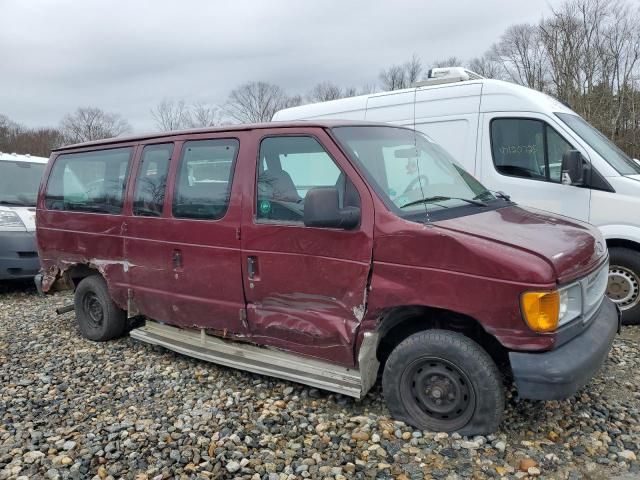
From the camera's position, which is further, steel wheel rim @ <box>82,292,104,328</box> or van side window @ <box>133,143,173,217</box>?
steel wheel rim @ <box>82,292,104,328</box>

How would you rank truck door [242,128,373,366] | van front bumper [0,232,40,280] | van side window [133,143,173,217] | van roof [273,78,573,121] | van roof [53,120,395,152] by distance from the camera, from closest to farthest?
truck door [242,128,373,366] → van roof [53,120,395,152] → van side window [133,143,173,217] → van roof [273,78,573,121] → van front bumper [0,232,40,280]

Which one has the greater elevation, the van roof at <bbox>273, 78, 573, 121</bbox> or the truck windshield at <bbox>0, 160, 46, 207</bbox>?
the van roof at <bbox>273, 78, 573, 121</bbox>

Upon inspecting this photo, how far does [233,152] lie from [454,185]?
1.69 metres

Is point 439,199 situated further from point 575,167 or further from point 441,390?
point 575,167

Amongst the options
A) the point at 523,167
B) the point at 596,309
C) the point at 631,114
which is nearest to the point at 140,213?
the point at 596,309

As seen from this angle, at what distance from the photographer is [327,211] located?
3.10 m

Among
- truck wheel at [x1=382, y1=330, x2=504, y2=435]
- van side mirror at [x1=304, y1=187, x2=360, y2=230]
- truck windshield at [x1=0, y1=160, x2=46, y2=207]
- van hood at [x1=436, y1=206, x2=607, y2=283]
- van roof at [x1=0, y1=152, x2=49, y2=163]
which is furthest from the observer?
van roof at [x1=0, y1=152, x2=49, y2=163]

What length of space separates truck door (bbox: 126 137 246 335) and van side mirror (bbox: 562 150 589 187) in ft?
11.1

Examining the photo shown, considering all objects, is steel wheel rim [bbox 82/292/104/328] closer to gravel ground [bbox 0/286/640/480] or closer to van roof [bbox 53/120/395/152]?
gravel ground [bbox 0/286/640/480]

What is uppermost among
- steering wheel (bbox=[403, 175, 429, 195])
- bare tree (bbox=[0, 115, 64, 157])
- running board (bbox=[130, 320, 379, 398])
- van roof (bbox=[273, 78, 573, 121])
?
Answer: bare tree (bbox=[0, 115, 64, 157])

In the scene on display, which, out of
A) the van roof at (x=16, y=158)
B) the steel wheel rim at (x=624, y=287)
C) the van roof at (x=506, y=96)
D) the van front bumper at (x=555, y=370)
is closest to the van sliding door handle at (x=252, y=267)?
the van front bumper at (x=555, y=370)

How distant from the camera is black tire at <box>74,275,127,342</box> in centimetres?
508

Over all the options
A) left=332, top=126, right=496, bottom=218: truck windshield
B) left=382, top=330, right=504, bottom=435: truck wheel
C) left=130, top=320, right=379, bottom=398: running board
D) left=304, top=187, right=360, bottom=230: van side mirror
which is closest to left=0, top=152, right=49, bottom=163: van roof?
left=130, top=320, right=379, bottom=398: running board

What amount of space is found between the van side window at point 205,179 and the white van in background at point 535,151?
3.21 metres
